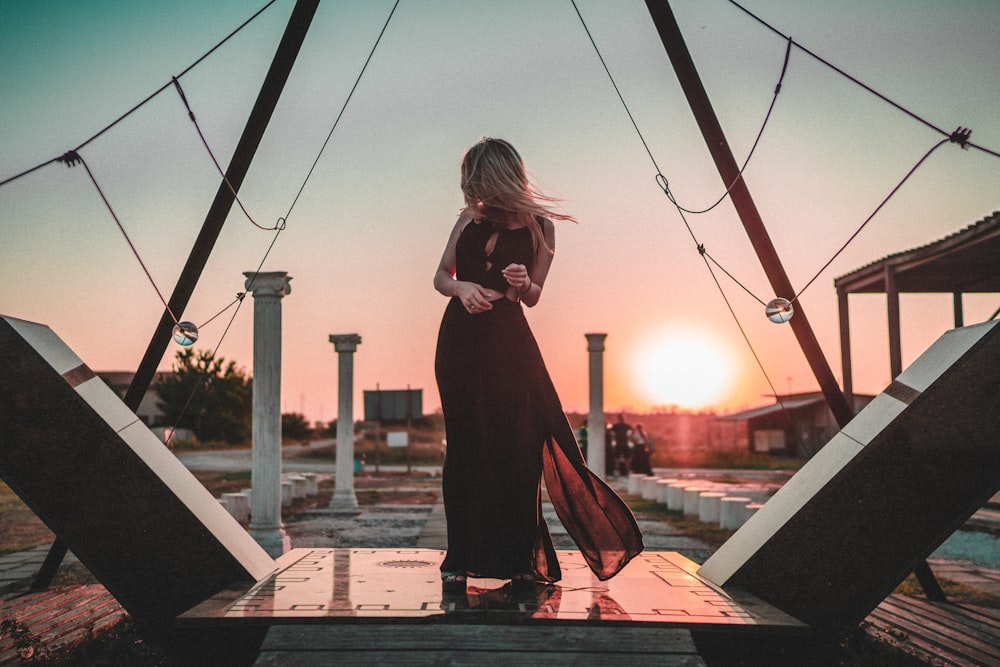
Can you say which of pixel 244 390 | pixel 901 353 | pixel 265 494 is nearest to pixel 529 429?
pixel 265 494

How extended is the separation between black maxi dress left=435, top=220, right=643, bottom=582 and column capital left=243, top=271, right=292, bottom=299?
6.27 metres

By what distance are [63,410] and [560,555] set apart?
289cm

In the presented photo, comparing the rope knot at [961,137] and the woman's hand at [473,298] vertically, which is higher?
the rope knot at [961,137]

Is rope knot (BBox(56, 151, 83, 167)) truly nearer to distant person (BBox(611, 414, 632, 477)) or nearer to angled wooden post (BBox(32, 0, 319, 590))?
angled wooden post (BBox(32, 0, 319, 590))

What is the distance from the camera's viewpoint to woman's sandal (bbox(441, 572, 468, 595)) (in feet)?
12.0

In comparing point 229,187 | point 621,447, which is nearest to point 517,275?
point 229,187

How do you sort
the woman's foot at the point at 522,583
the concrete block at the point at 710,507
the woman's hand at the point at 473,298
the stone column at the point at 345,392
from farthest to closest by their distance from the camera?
the stone column at the point at 345,392 → the concrete block at the point at 710,507 → the woman's foot at the point at 522,583 → the woman's hand at the point at 473,298

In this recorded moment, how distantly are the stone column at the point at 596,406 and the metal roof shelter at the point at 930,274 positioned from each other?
19.1 feet

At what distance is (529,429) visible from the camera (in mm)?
3885

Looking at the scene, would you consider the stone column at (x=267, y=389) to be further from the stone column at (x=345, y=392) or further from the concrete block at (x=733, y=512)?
the concrete block at (x=733, y=512)

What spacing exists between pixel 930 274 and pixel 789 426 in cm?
2334

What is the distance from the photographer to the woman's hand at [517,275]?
142 inches

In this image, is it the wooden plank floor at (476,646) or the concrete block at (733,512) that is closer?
the wooden plank floor at (476,646)

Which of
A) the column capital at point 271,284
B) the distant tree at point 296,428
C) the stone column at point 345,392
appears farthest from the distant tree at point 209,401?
the column capital at point 271,284
